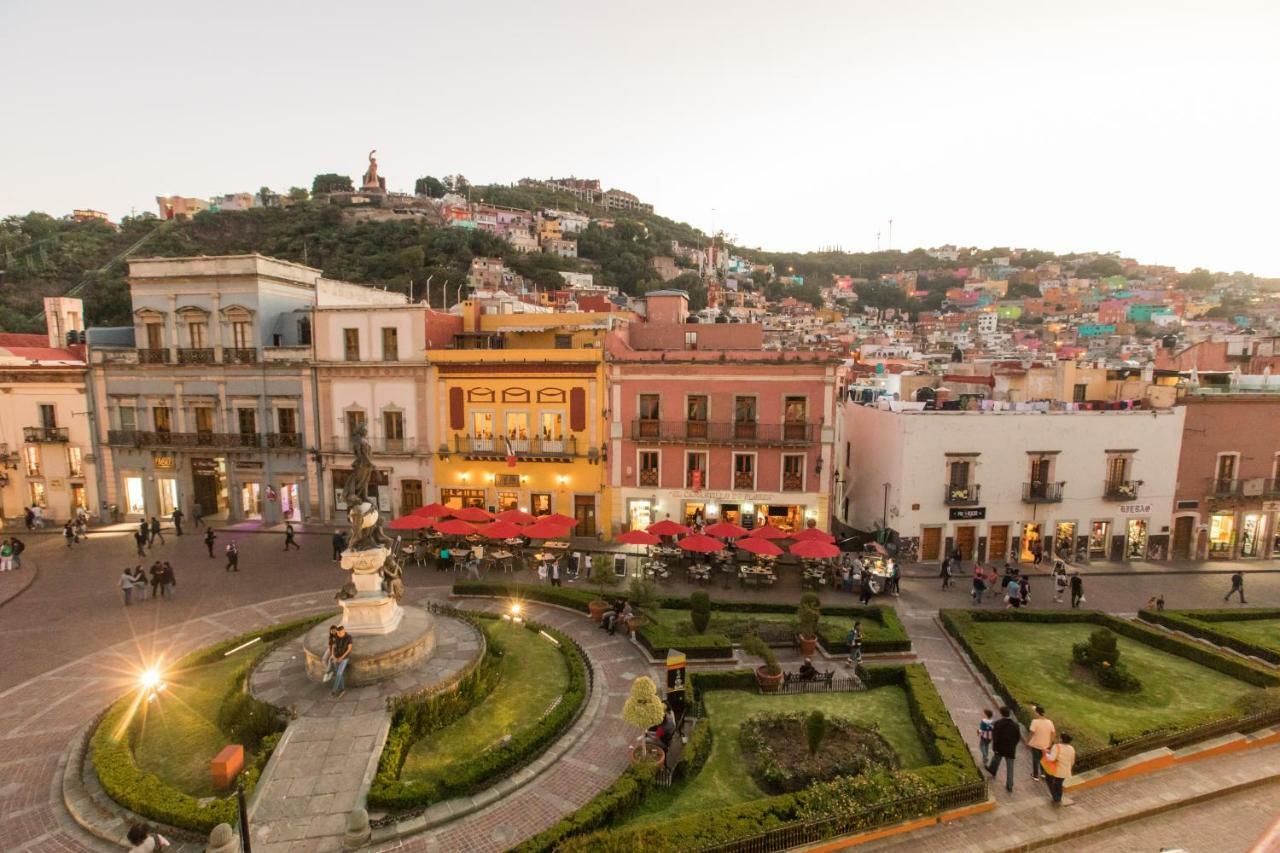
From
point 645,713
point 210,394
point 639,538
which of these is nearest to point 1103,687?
point 645,713

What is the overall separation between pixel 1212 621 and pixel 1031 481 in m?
7.79

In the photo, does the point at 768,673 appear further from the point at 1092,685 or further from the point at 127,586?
the point at 127,586

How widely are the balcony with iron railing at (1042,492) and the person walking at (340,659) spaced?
26.4 m

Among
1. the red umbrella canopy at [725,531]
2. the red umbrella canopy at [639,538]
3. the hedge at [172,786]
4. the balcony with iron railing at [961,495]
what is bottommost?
the hedge at [172,786]

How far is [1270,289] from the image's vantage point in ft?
539

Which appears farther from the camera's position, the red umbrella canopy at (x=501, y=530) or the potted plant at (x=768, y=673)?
the red umbrella canopy at (x=501, y=530)

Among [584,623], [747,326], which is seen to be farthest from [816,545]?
[747,326]

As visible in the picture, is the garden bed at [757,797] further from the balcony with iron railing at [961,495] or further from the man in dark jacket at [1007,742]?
the balcony with iron railing at [961,495]

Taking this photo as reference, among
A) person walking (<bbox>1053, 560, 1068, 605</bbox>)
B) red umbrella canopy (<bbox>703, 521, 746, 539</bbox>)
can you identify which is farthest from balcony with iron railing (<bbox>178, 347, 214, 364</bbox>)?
person walking (<bbox>1053, 560, 1068, 605</bbox>)

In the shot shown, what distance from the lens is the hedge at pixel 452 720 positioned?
1127cm

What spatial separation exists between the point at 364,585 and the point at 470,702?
384cm

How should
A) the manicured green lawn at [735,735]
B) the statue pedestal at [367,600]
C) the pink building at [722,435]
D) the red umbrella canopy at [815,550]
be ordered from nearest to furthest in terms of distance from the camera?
1. the manicured green lawn at [735,735]
2. the statue pedestal at [367,600]
3. the red umbrella canopy at [815,550]
4. the pink building at [722,435]

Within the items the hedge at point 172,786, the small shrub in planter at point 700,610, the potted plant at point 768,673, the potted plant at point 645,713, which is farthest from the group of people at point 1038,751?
the hedge at point 172,786

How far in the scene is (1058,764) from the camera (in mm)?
11320
